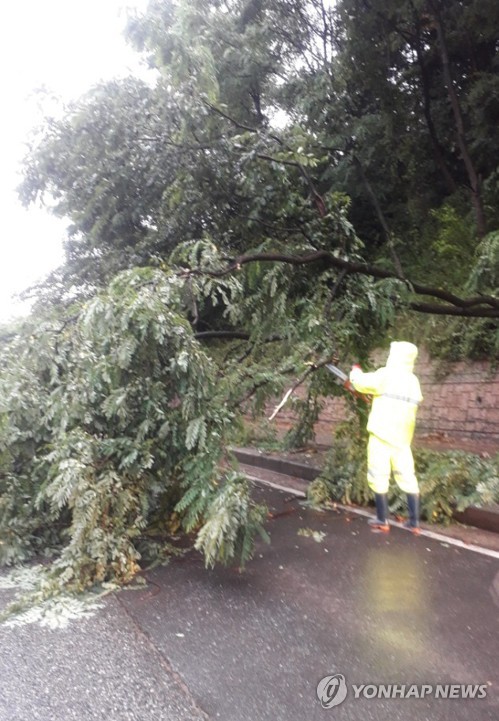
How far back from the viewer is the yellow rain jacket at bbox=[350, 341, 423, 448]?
17.1ft

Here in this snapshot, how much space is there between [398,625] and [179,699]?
1502 millimetres

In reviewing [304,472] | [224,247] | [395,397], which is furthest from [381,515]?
[224,247]

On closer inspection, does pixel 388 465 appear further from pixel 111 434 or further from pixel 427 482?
pixel 111 434

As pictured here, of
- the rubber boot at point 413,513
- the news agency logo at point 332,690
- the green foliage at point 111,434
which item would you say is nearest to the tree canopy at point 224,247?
the green foliage at point 111,434

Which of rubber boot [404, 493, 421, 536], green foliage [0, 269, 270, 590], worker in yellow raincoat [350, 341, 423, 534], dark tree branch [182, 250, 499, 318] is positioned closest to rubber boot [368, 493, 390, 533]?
worker in yellow raincoat [350, 341, 423, 534]

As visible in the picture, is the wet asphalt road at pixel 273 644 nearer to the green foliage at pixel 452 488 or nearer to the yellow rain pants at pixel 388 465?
the yellow rain pants at pixel 388 465

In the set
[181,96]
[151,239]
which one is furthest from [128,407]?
[151,239]

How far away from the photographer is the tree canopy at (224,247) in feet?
16.5

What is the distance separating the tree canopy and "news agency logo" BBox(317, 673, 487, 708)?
1410mm

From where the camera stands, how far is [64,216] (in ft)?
40.8

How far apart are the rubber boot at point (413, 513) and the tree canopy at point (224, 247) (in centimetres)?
151

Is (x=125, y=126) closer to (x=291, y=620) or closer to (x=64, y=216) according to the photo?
(x=64, y=216)

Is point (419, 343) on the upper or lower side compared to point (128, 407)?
upper

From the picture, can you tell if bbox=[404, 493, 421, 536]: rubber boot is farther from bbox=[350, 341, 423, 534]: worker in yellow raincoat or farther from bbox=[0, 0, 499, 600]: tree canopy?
bbox=[0, 0, 499, 600]: tree canopy
